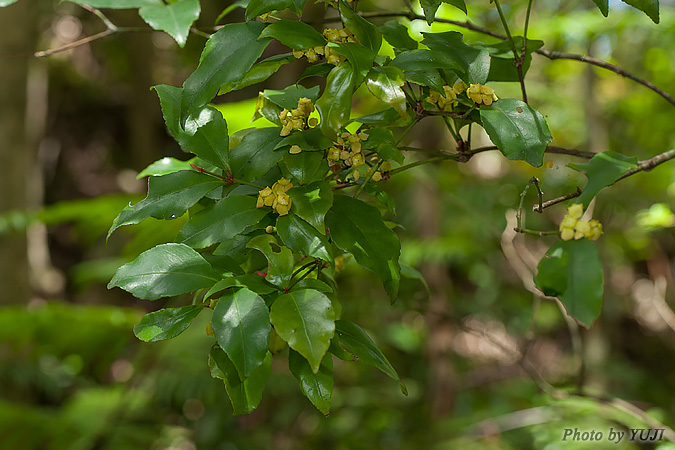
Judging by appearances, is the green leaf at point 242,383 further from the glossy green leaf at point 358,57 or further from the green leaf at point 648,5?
the green leaf at point 648,5

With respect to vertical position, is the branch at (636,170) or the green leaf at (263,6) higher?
the green leaf at (263,6)

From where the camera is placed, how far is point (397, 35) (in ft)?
2.14

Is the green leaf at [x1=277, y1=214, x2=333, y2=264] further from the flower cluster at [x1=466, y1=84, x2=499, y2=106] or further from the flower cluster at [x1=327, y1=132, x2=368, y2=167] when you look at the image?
the flower cluster at [x1=466, y1=84, x2=499, y2=106]

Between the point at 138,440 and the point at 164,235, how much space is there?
668mm

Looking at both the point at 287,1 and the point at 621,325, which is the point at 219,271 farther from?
the point at 621,325

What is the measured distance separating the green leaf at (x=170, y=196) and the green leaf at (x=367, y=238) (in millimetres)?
128

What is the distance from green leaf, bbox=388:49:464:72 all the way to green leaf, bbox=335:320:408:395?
254 millimetres

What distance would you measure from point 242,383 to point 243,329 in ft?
0.27

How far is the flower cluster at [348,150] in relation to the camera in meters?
0.57

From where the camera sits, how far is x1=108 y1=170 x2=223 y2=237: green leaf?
1.82 ft

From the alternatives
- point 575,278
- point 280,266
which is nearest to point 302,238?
point 280,266

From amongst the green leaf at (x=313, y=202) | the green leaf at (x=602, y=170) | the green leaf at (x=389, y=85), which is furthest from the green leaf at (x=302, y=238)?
the green leaf at (x=602, y=170)

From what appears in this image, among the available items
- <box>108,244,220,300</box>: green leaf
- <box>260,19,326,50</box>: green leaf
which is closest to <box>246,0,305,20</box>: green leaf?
<box>260,19,326,50</box>: green leaf

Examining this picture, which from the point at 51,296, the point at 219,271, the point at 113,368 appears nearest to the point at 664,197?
the point at 219,271
